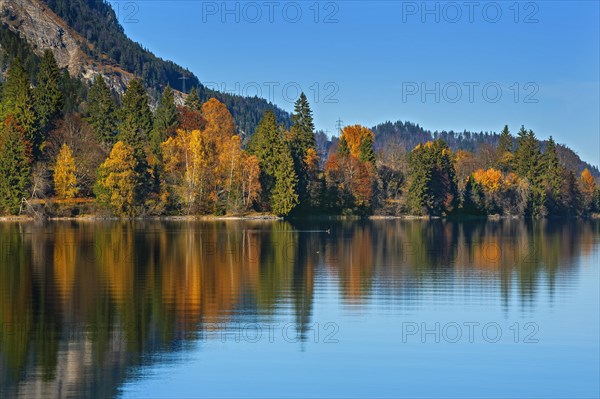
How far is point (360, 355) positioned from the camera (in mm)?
24422

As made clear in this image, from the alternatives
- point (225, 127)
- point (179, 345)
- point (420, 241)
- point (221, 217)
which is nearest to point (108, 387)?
point (179, 345)

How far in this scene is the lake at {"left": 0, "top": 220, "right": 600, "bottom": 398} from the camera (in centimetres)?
2111

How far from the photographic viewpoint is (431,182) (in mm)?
140750

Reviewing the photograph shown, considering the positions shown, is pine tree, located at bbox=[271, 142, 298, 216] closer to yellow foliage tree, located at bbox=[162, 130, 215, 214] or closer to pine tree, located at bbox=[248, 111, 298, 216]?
pine tree, located at bbox=[248, 111, 298, 216]

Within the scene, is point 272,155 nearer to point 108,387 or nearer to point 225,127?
point 225,127

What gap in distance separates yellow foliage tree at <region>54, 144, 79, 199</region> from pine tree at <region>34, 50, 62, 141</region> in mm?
9467

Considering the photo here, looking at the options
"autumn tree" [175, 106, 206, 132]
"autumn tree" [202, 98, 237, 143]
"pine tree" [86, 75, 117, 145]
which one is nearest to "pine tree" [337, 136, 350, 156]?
"autumn tree" [202, 98, 237, 143]

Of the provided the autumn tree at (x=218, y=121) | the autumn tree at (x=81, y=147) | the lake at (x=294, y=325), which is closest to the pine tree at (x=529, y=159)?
the autumn tree at (x=218, y=121)

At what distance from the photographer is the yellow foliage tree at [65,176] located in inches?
4245

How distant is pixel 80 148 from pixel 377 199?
49983 mm

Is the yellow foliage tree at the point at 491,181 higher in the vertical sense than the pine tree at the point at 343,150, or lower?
lower

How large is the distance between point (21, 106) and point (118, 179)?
18.9 meters

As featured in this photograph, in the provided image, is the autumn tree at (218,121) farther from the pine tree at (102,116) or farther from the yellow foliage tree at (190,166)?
the pine tree at (102,116)

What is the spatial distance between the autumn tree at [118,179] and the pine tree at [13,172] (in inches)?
366
